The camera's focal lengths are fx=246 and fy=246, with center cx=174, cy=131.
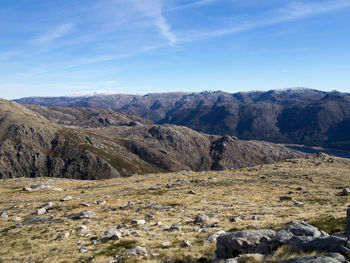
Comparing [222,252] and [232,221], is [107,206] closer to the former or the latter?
[232,221]

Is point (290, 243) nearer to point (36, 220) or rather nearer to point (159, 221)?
point (159, 221)

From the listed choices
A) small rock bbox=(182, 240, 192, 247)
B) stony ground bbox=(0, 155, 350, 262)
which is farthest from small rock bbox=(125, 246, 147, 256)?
small rock bbox=(182, 240, 192, 247)

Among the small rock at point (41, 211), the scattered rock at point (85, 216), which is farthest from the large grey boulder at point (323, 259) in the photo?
the small rock at point (41, 211)

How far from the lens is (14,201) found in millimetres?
41375

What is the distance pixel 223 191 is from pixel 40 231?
27486 millimetres

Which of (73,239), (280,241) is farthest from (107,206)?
(280,241)

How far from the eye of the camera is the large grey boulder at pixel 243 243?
13211 mm

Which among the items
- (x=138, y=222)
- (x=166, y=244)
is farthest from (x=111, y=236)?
(x=166, y=244)

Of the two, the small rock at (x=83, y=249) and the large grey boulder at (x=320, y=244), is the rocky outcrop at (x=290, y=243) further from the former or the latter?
the small rock at (x=83, y=249)

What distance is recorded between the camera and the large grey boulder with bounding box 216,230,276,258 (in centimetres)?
1321

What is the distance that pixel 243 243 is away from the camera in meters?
13.7

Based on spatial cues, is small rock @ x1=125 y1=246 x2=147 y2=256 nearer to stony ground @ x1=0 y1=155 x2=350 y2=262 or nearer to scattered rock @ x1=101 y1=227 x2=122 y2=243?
stony ground @ x1=0 y1=155 x2=350 y2=262

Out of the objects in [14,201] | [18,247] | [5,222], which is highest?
[18,247]

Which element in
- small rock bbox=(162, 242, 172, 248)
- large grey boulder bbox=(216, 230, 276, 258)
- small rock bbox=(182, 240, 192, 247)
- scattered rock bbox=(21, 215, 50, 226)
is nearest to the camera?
large grey boulder bbox=(216, 230, 276, 258)
